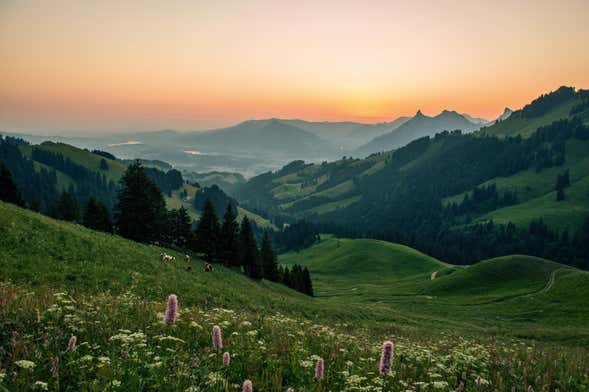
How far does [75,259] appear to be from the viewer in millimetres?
26766

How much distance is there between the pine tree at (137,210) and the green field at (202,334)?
17.9 metres

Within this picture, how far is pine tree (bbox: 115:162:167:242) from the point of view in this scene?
55.6m

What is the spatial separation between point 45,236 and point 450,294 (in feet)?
270

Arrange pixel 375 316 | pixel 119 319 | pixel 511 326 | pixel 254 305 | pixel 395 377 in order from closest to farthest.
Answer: pixel 395 377
pixel 119 319
pixel 254 305
pixel 375 316
pixel 511 326

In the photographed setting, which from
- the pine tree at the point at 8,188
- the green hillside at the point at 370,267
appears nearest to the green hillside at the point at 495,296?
the green hillside at the point at 370,267

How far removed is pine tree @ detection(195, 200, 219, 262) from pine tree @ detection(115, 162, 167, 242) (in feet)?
23.2

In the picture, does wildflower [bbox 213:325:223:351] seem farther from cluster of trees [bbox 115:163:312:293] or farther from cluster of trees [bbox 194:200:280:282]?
cluster of trees [bbox 194:200:280:282]

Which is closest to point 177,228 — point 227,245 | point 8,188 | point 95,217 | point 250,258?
point 227,245

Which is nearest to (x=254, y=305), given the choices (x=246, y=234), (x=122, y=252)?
(x=122, y=252)

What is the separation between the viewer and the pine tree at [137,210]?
2188 inches

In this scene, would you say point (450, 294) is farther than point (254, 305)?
Yes

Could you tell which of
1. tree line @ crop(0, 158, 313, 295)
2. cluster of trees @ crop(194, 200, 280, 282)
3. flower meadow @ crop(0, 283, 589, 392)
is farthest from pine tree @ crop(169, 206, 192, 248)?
flower meadow @ crop(0, 283, 589, 392)

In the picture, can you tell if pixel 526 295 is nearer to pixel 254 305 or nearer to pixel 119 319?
pixel 254 305

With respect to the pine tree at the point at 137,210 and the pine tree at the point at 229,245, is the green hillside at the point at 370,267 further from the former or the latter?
the pine tree at the point at 137,210
